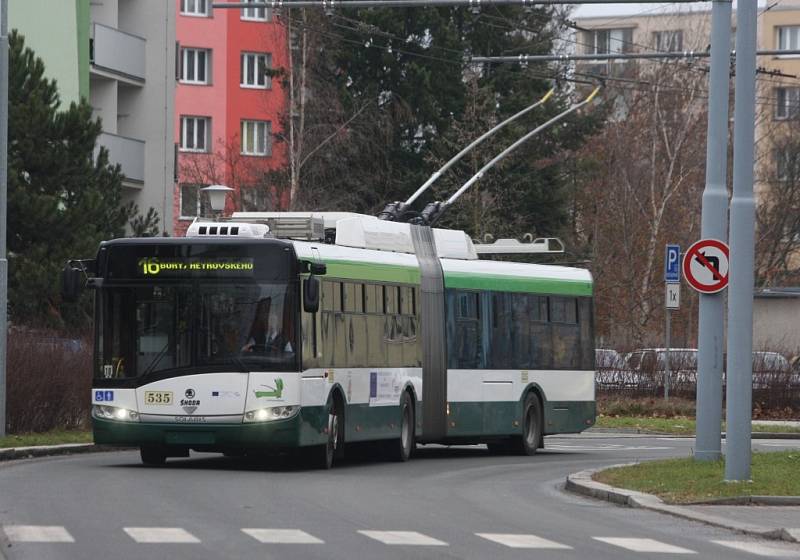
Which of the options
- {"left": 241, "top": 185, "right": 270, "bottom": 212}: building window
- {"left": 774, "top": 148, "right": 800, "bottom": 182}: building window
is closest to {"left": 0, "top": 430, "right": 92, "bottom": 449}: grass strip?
{"left": 241, "top": 185, "right": 270, "bottom": 212}: building window

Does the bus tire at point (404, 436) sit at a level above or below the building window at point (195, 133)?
below

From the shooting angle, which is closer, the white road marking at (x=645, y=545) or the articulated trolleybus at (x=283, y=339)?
the white road marking at (x=645, y=545)

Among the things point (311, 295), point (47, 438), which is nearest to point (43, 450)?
point (47, 438)

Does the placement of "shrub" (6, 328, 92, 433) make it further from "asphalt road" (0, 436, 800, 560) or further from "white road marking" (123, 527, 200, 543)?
"white road marking" (123, 527, 200, 543)

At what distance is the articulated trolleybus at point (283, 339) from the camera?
2188cm

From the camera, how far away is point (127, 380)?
22.1 m

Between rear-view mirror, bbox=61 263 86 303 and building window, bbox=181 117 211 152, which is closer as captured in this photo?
rear-view mirror, bbox=61 263 86 303

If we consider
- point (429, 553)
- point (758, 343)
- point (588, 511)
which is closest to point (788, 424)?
point (758, 343)

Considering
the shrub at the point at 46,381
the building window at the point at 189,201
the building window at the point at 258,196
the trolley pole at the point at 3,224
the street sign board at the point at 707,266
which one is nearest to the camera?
the street sign board at the point at 707,266

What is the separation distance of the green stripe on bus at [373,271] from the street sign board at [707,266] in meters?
4.73

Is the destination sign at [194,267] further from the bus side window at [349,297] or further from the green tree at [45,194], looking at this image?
the green tree at [45,194]

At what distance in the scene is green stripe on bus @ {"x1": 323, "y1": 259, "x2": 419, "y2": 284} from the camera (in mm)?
23594

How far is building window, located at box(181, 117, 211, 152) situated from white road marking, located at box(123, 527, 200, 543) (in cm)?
6618

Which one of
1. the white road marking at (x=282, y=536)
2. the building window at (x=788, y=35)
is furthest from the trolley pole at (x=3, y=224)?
the building window at (x=788, y=35)
